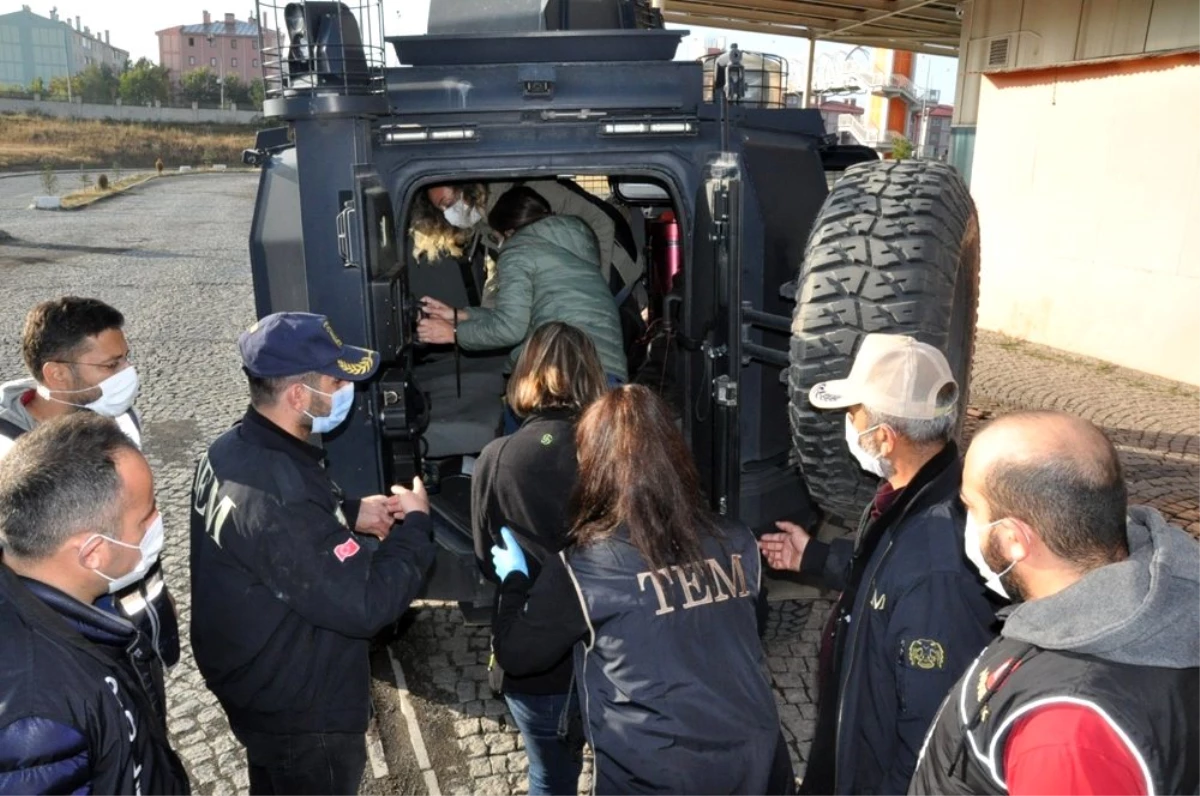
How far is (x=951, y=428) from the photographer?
234cm

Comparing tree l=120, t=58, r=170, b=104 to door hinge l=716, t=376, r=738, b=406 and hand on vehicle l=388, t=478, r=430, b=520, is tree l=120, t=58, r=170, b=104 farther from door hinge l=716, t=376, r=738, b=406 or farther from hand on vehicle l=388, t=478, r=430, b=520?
hand on vehicle l=388, t=478, r=430, b=520

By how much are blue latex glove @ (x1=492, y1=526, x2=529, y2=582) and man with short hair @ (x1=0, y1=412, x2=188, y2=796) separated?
2.88ft

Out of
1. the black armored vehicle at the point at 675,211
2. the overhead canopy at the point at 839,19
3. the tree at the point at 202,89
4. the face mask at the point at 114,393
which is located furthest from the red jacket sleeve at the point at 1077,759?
the tree at the point at 202,89

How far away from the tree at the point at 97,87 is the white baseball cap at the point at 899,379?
81.4 meters

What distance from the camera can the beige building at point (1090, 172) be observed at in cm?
938

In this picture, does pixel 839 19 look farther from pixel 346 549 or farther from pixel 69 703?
pixel 69 703

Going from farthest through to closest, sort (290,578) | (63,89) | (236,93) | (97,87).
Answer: (236,93) < (97,87) < (63,89) < (290,578)

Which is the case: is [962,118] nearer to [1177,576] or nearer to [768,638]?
[768,638]

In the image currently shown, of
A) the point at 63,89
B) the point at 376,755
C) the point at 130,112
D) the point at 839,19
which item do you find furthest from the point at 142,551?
the point at 63,89

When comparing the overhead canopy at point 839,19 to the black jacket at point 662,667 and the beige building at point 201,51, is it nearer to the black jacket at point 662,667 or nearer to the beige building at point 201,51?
the black jacket at point 662,667

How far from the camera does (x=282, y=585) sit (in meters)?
2.34

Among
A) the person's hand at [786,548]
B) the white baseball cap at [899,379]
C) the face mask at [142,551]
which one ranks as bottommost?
the person's hand at [786,548]

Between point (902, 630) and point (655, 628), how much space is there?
53cm

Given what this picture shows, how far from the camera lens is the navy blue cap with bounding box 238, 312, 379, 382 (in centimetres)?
251
